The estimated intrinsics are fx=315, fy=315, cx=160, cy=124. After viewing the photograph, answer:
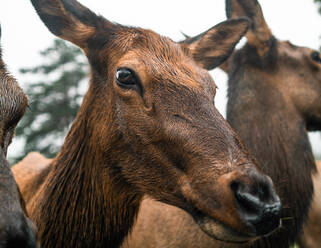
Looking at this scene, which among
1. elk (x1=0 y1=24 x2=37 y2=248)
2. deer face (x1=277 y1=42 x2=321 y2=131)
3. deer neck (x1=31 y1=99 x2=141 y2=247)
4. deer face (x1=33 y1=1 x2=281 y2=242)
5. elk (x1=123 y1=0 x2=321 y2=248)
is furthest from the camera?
deer face (x1=277 y1=42 x2=321 y2=131)

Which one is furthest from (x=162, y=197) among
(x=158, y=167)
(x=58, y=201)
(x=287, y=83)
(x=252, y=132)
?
(x=287, y=83)

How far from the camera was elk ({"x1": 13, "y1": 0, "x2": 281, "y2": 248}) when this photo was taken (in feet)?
7.38

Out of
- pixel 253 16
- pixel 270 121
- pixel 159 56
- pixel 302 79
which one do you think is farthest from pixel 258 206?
pixel 253 16

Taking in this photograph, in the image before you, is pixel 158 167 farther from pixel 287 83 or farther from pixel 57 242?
pixel 287 83

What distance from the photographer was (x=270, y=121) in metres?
4.76

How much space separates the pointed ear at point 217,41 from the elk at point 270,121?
0.52 feet

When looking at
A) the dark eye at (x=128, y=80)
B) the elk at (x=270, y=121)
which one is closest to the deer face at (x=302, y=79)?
the elk at (x=270, y=121)

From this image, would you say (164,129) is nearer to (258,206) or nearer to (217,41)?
(258,206)

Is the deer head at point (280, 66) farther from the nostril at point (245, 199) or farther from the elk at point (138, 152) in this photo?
the nostril at point (245, 199)

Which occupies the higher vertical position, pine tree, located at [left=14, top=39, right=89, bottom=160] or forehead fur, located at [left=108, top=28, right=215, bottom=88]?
forehead fur, located at [left=108, top=28, right=215, bottom=88]

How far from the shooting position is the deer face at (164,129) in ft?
7.16

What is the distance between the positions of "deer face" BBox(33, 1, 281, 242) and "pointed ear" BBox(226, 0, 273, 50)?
6.69 ft

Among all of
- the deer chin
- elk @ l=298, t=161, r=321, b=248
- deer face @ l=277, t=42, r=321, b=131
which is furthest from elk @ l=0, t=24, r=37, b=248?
elk @ l=298, t=161, r=321, b=248

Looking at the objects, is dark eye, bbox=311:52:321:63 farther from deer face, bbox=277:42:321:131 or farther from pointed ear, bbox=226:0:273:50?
pointed ear, bbox=226:0:273:50
